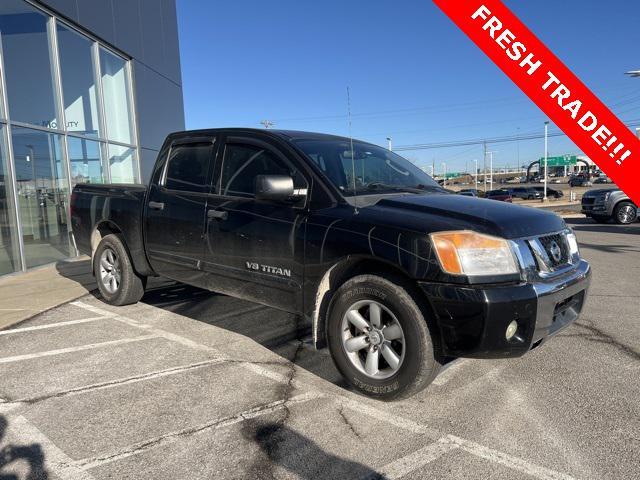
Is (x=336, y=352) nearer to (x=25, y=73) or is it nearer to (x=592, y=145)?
(x=592, y=145)

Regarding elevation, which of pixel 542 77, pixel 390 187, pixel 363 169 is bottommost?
pixel 390 187

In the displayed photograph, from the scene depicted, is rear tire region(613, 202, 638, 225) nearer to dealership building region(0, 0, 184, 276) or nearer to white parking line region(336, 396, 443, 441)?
dealership building region(0, 0, 184, 276)

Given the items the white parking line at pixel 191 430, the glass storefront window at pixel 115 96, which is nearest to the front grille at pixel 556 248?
the white parking line at pixel 191 430

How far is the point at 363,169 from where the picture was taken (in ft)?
13.4

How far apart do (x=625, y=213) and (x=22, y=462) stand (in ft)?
59.0

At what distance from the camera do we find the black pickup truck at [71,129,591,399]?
2863 millimetres

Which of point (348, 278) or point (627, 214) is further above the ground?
point (348, 278)

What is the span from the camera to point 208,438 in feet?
9.05

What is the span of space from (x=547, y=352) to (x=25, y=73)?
9841 mm

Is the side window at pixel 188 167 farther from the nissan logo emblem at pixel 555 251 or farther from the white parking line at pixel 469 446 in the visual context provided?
the nissan logo emblem at pixel 555 251

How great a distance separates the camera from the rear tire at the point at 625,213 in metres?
16.0

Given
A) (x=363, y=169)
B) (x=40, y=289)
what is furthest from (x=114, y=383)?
(x=40, y=289)

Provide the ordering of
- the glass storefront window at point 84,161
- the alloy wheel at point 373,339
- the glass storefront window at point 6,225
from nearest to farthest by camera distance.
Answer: the alloy wheel at point 373,339, the glass storefront window at point 6,225, the glass storefront window at point 84,161

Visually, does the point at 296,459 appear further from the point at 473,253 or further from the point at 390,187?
the point at 390,187
